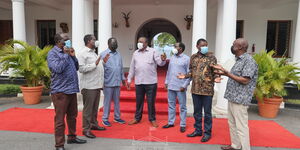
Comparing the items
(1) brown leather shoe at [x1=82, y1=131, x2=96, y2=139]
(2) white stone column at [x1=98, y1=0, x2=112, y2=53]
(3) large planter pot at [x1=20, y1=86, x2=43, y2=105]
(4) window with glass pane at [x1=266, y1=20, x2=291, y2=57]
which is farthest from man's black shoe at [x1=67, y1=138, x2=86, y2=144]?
(4) window with glass pane at [x1=266, y1=20, x2=291, y2=57]

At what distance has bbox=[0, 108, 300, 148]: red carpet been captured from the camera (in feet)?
11.9

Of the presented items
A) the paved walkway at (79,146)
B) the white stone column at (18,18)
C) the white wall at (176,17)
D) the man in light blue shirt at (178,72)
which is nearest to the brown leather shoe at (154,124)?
the man in light blue shirt at (178,72)

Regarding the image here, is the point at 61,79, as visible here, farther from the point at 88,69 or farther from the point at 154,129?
the point at 154,129

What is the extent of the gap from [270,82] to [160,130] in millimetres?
2965

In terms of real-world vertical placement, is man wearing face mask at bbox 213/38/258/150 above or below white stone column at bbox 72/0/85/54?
below

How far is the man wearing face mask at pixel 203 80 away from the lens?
337 cm

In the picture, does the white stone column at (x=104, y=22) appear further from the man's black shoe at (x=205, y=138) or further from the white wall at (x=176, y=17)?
the white wall at (x=176, y=17)

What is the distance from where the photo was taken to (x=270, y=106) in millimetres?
5109

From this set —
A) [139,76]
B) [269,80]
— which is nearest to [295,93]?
[269,80]

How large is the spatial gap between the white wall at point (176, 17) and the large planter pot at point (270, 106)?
4.64 meters

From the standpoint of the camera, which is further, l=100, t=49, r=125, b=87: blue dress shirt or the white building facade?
the white building facade

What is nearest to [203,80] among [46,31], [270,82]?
[270,82]

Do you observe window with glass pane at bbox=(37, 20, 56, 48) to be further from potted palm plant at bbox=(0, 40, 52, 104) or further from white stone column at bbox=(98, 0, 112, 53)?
white stone column at bbox=(98, 0, 112, 53)

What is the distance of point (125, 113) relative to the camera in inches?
198
